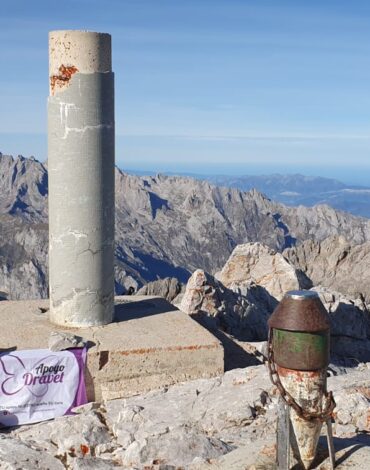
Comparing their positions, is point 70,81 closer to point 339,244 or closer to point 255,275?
point 255,275

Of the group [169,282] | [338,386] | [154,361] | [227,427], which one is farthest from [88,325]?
[169,282]

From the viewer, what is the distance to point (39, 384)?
36.4 ft

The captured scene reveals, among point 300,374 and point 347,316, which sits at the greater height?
point 300,374

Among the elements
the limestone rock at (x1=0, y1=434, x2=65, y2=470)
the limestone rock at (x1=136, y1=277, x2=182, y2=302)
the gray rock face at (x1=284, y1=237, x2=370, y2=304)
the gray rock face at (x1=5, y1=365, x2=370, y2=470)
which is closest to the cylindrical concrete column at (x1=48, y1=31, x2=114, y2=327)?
the gray rock face at (x1=5, y1=365, x2=370, y2=470)

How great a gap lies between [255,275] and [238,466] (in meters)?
16.1

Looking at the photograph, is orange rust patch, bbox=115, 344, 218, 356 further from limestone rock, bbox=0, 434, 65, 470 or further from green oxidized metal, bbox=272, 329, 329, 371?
green oxidized metal, bbox=272, 329, 329, 371

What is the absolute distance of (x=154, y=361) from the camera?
11.6 meters

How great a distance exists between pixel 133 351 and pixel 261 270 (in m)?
11.9

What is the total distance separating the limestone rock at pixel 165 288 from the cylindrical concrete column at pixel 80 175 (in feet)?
33.7

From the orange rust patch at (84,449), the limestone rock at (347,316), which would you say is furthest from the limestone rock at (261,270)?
the orange rust patch at (84,449)

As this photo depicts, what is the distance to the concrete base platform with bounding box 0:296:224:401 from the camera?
11.4 meters

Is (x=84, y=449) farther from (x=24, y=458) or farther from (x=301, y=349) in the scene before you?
(x=301, y=349)

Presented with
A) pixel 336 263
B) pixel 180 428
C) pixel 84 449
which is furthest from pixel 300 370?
pixel 336 263

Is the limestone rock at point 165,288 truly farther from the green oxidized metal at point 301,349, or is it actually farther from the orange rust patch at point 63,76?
the green oxidized metal at point 301,349
